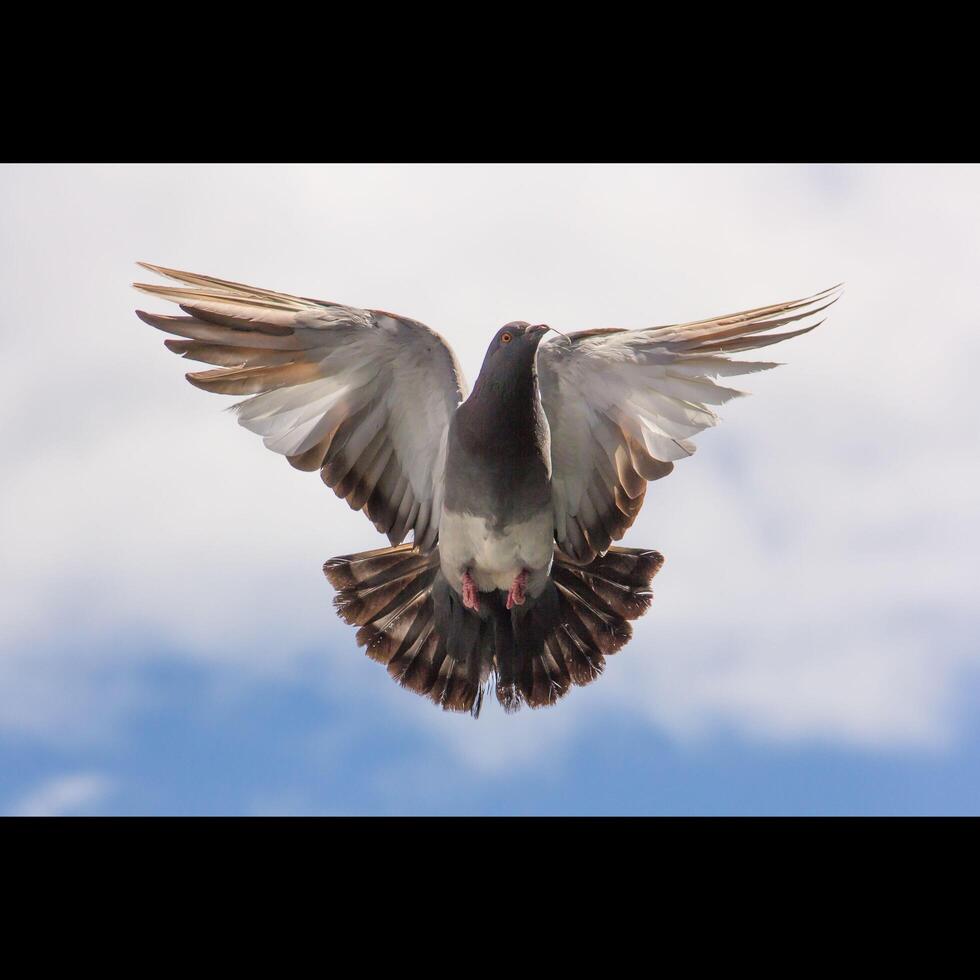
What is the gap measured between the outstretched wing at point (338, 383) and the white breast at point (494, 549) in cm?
28

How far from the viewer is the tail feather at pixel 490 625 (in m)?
7.68

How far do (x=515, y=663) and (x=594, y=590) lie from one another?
0.70 m

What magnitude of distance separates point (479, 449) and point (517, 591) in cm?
106

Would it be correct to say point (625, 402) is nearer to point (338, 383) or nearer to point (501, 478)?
point (501, 478)

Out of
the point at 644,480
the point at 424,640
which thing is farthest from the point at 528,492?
the point at 424,640

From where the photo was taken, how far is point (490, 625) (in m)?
7.84

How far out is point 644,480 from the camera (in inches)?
292

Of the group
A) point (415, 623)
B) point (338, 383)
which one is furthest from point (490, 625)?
point (338, 383)

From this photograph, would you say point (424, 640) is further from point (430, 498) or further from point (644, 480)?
point (644, 480)

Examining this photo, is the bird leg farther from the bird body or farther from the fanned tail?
the fanned tail

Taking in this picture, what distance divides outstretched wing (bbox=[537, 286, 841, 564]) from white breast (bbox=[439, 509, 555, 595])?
26cm

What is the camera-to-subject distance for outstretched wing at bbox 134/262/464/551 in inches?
263

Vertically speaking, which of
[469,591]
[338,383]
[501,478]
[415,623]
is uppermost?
[338,383]

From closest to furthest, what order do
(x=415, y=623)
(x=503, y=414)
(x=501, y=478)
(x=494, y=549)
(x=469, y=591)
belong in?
(x=503, y=414), (x=501, y=478), (x=494, y=549), (x=469, y=591), (x=415, y=623)
